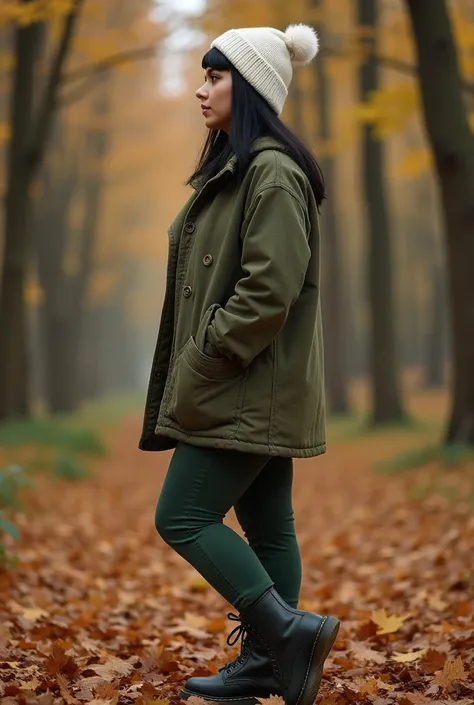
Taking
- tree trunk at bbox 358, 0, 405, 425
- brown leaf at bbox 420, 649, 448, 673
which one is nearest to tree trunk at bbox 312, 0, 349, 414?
tree trunk at bbox 358, 0, 405, 425

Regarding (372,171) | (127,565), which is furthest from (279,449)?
(372,171)

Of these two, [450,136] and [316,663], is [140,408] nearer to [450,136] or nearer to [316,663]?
[450,136]

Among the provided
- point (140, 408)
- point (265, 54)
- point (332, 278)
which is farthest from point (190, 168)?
point (140, 408)

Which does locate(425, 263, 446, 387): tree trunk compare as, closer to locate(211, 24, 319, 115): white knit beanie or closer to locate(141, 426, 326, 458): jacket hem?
locate(211, 24, 319, 115): white knit beanie

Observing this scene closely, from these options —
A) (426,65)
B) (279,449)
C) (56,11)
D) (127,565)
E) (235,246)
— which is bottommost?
(127,565)

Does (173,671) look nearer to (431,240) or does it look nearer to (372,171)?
(372,171)

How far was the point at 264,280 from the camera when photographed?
2.83 metres

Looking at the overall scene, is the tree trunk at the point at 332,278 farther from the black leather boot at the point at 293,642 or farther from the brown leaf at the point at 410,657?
the black leather boot at the point at 293,642

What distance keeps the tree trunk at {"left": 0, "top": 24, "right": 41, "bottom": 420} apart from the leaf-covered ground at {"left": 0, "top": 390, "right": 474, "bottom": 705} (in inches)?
118

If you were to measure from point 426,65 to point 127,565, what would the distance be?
18.6ft

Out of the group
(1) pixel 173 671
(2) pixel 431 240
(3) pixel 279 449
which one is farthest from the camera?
(2) pixel 431 240

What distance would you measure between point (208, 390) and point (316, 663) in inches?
37.6

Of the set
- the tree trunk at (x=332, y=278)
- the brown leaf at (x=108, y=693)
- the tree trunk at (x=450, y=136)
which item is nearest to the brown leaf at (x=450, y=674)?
the brown leaf at (x=108, y=693)

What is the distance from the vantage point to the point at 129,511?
29.6ft
